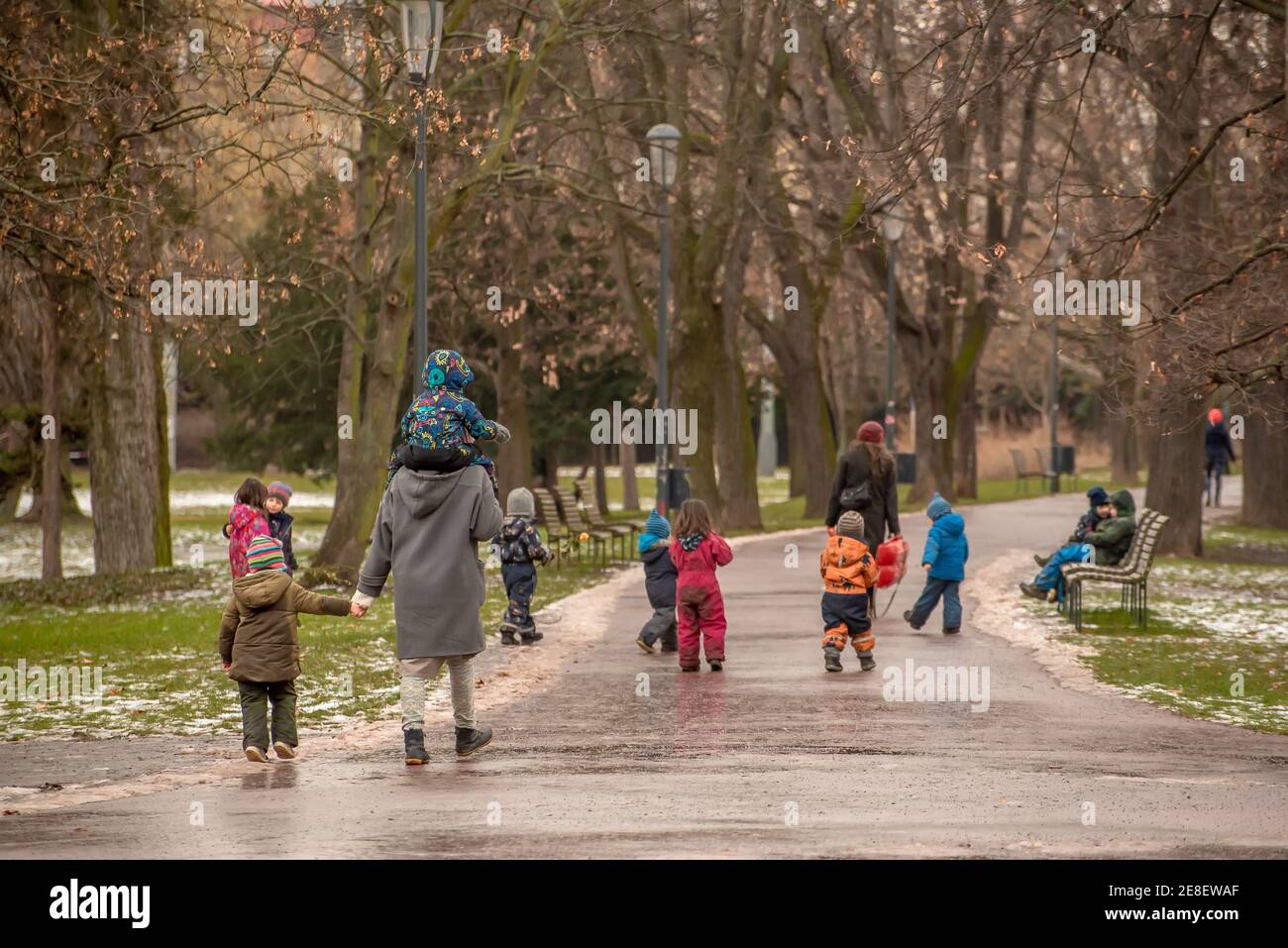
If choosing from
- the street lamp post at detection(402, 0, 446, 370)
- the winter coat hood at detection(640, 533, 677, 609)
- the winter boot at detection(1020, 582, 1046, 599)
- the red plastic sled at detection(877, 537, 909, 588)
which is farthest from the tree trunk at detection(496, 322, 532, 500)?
the winter coat hood at detection(640, 533, 677, 609)

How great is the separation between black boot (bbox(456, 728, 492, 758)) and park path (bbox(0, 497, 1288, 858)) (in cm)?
10

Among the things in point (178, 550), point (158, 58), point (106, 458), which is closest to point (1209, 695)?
point (158, 58)

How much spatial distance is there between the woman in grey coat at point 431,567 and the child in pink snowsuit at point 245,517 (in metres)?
1.10

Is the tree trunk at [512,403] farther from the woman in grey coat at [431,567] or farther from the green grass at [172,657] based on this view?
the woman in grey coat at [431,567]

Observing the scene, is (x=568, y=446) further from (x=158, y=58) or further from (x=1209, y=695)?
(x=1209, y=695)

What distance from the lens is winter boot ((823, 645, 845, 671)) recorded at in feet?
45.9

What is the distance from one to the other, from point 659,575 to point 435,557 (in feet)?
17.9

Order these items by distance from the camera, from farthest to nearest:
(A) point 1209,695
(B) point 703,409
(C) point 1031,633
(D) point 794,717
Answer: (B) point 703,409 < (C) point 1031,633 < (A) point 1209,695 < (D) point 794,717

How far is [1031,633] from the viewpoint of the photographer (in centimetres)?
1686

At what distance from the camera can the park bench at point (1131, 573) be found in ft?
58.8

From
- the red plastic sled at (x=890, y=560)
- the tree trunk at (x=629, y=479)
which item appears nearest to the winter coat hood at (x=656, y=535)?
the red plastic sled at (x=890, y=560)

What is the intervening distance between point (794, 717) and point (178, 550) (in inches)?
946

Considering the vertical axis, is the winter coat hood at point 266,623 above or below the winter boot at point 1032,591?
above

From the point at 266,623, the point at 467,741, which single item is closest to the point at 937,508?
the point at 467,741
